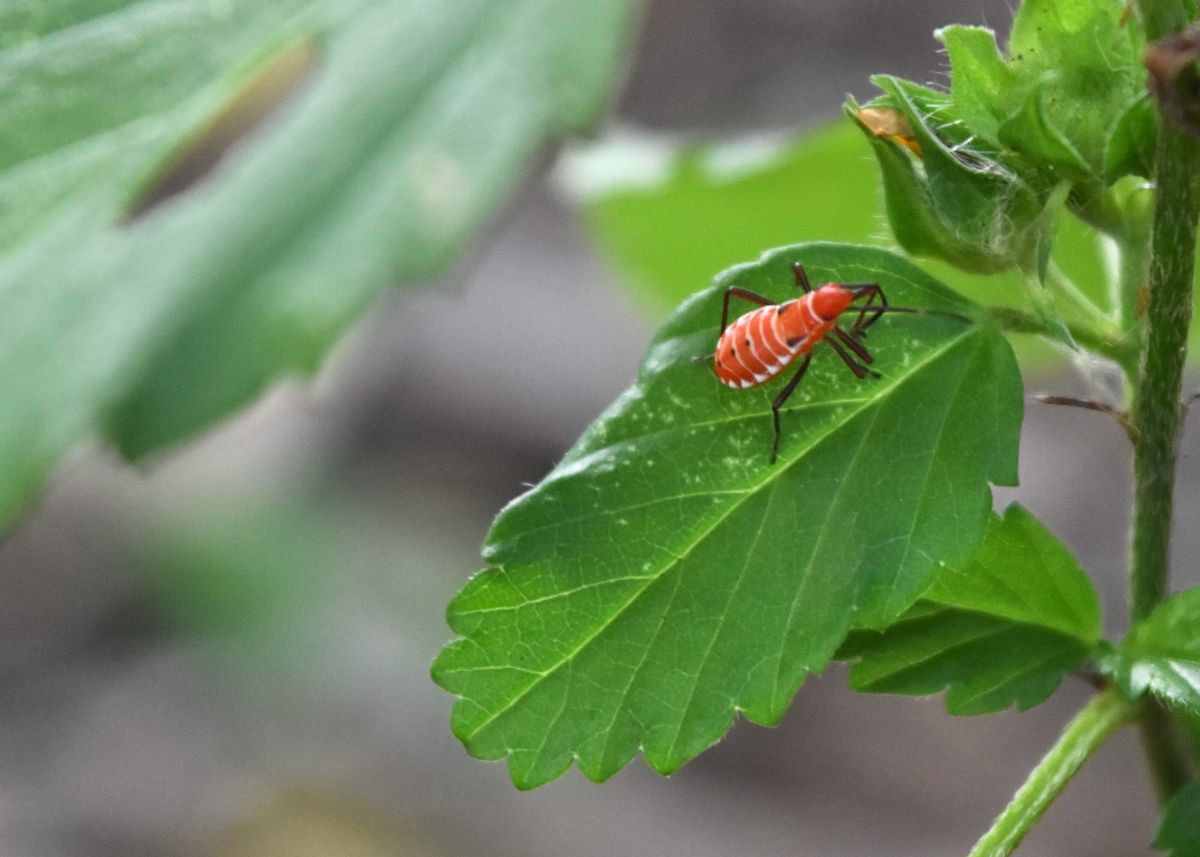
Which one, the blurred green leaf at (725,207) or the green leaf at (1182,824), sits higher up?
the blurred green leaf at (725,207)

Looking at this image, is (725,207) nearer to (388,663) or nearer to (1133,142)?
(1133,142)

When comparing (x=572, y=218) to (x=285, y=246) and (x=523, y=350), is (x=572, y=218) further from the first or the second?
(x=285, y=246)

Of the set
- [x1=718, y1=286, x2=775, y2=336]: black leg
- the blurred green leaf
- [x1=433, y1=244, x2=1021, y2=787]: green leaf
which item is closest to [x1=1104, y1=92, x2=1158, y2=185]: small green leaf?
[x1=433, y1=244, x2=1021, y2=787]: green leaf

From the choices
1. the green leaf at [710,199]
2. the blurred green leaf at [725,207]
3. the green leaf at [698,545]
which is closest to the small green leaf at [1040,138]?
the green leaf at [698,545]

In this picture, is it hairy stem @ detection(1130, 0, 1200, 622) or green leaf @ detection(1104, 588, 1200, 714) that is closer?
hairy stem @ detection(1130, 0, 1200, 622)

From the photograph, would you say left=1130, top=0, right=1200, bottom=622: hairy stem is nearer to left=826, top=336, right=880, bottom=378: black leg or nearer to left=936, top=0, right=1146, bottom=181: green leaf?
left=936, top=0, right=1146, bottom=181: green leaf

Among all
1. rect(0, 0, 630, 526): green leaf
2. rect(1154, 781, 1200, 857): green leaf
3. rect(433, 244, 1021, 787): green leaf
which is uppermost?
rect(0, 0, 630, 526): green leaf

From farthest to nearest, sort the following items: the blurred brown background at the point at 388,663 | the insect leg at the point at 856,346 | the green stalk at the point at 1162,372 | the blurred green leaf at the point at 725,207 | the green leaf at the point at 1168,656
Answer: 1. the blurred brown background at the point at 388,663
2. the blurred green leaf at the point at 725,207
3. the insect leg at the point at 856,346
4. the green leaf at the point at 1168,656
5. the green stalk at the point at 1162,372

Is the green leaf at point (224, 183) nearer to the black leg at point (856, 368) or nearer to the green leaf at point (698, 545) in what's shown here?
the green leaf at point (698, 545)
